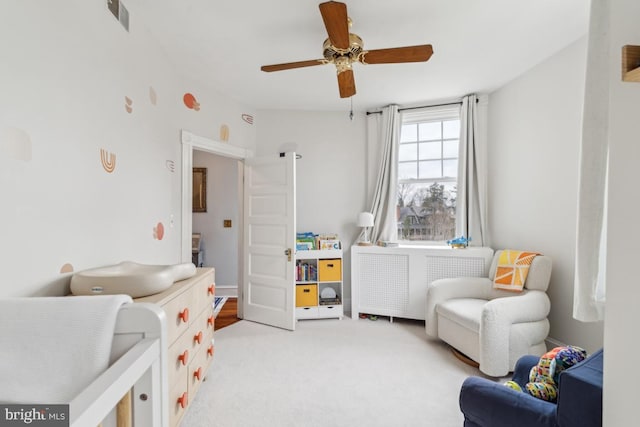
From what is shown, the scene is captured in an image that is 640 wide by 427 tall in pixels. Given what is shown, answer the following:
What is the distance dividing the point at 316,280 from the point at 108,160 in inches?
95.4

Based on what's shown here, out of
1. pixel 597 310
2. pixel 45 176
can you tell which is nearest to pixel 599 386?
pixel 597 310

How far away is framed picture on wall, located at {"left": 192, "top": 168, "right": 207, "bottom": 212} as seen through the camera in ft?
15.6

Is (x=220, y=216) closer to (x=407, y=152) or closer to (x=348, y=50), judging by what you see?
(x=407, y=152)

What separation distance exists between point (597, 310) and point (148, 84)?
280 centimetres

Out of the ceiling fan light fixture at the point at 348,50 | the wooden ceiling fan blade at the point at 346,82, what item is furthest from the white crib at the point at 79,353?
the wooden ceiling fan blade at the point at 346,82

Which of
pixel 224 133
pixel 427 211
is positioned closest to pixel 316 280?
pixel 427 211

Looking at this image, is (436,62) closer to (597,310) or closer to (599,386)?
(597,310)

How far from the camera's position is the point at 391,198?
3.69 meters

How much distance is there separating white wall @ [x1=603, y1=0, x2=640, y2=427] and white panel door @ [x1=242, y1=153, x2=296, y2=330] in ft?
8.66

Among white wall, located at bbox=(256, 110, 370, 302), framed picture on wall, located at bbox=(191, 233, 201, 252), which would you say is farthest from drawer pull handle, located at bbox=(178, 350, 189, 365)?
framed picture on wall, located at bbox=(191, 233, 201, 252)

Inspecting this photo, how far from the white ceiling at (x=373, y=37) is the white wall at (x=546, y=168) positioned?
19 centimetres

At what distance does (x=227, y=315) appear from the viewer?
376 centimetres

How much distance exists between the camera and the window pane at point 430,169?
3.66 metres

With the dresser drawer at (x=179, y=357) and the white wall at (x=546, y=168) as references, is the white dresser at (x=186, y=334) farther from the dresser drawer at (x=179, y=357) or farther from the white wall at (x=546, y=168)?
the white wall at (x=546, y=168)
